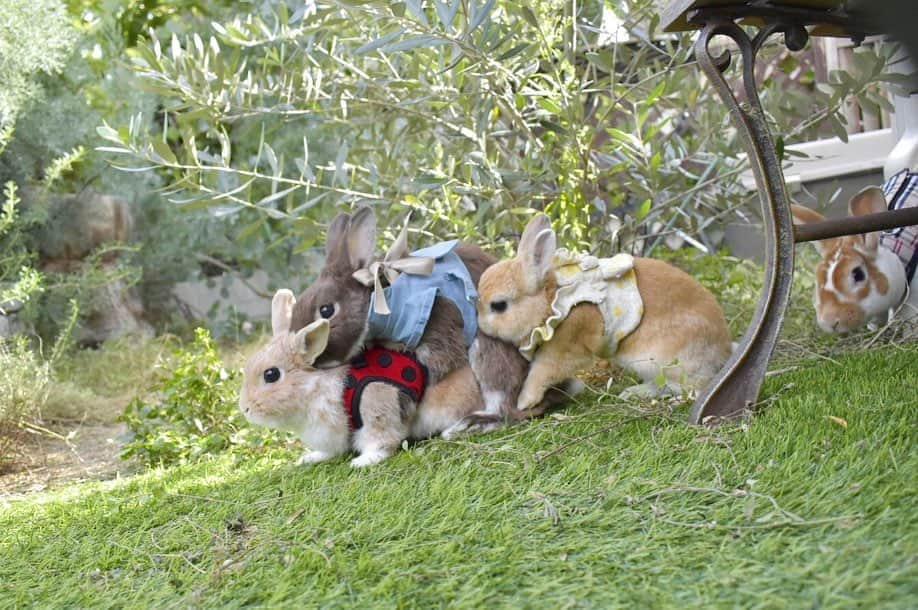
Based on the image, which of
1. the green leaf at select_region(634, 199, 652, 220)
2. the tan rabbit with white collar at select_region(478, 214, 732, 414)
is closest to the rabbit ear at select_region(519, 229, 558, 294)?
the tan rabbit with white collar at select_region(478, 214, 732, 414)

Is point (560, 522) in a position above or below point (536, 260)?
below

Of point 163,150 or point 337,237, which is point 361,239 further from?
point 163,150

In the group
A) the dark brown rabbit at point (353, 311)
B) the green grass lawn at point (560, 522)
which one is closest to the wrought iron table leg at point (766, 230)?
the green grass lawn at point (560, 522)

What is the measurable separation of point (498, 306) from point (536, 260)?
0.58ft

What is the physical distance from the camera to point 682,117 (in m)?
4.99

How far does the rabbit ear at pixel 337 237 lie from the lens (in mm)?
2844

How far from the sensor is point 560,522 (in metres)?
1.97

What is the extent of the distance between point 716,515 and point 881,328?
165 cm

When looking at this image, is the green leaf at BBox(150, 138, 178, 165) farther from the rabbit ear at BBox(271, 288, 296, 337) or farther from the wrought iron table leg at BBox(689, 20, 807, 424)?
the wrought iron table leg at BBox(689, 20, 807, 424)

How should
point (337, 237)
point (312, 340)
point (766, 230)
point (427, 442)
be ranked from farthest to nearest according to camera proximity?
point (337, 237) → point (427, 442) → point (312, 340) → point (766, 230)

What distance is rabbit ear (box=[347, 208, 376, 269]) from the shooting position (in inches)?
111

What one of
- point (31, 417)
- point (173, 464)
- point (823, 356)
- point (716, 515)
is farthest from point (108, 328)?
point (716, 515)

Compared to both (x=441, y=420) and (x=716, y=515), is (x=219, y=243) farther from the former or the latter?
(x=716, y=515)

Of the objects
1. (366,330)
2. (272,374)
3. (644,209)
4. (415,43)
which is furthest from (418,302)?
(644,209)
